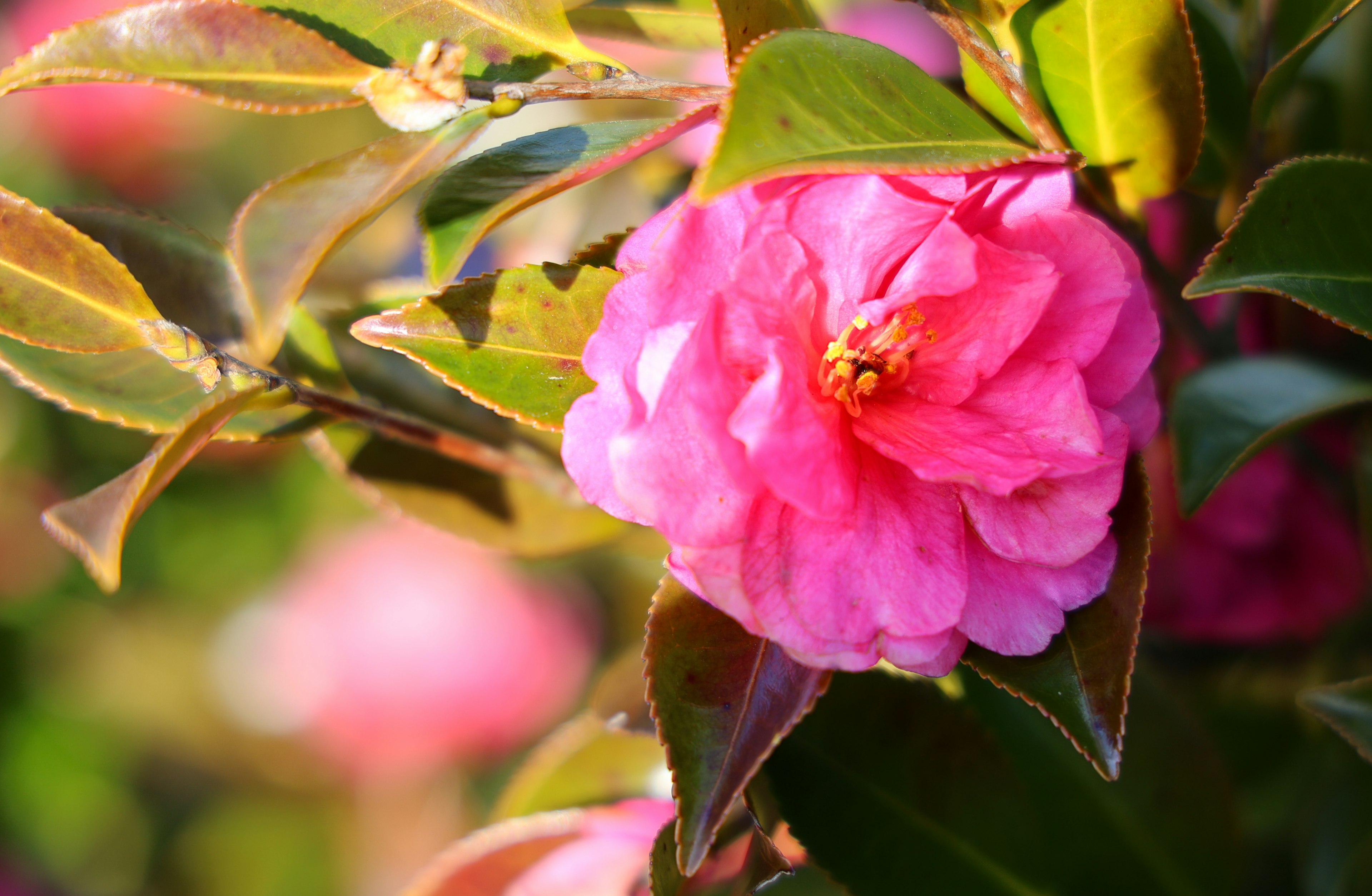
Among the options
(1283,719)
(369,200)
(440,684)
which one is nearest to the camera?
(369,200)

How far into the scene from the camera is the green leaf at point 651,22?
57 centimetres

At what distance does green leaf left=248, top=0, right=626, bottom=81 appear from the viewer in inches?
16.2

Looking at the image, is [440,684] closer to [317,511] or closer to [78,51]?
[317,511]

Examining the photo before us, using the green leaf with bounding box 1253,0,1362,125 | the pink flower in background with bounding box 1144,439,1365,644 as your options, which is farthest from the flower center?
the pink flower in background with bounding box 1144,439,1365,644

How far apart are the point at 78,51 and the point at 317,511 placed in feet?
3.98

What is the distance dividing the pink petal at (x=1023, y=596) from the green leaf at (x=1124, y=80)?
19 centimetres

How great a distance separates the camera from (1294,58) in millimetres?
470

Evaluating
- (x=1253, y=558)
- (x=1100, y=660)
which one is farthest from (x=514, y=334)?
(x=1253, y=558)

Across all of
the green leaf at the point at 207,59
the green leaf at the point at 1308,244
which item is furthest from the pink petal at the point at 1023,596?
the green leaf at the point at 207,59

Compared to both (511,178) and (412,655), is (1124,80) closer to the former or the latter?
(511,178)

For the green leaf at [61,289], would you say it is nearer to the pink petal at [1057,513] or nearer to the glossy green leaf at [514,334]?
the glossy green leaf at [514,334]

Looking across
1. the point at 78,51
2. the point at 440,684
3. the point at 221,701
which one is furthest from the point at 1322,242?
the point at 221,701

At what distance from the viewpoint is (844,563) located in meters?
0.39

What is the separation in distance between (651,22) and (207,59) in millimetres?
279
